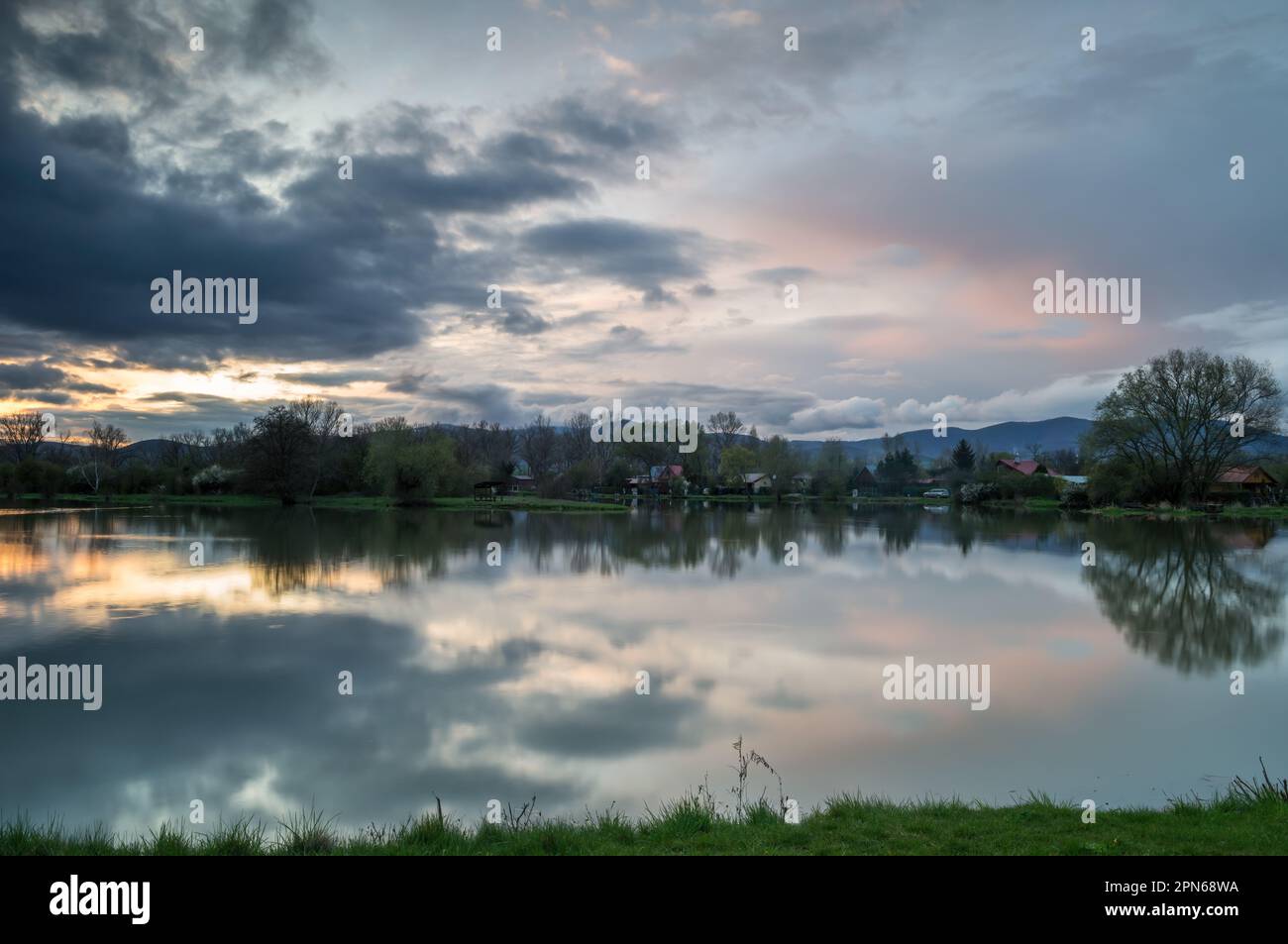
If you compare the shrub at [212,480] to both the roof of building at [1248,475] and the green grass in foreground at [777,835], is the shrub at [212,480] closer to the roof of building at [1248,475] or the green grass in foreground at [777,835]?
the green grass in foreground at [777,835]

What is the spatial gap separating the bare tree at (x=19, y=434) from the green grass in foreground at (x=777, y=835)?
91.4 m

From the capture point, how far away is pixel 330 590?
57.8 feet

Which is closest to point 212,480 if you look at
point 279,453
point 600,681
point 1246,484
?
point 279,453

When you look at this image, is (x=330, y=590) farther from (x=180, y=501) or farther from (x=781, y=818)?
(x=180, y=501)

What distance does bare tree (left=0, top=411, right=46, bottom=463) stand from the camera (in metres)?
75.3

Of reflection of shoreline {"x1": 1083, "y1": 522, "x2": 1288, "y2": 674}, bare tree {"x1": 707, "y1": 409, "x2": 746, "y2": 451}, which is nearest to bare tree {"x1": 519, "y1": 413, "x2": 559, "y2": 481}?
bare tree {"x1": 707, "y1": 409, "x2": 746, "y2": 451}

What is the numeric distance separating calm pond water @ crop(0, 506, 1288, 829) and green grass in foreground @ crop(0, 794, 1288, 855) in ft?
2.79

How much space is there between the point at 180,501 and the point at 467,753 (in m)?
68.1

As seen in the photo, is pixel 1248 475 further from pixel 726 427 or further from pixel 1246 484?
pixel 726 427

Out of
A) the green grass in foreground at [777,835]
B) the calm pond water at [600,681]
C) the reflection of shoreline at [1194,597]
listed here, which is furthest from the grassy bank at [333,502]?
the green grass in foreground at [777,835]

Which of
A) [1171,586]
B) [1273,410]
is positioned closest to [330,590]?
[1171,586]

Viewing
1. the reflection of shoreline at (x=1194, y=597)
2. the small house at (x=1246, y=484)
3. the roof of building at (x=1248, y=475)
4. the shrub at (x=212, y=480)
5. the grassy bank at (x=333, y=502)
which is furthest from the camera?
the shrub at (x=212, y=480)

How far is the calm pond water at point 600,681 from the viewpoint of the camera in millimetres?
7223

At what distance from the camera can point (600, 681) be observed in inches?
422
